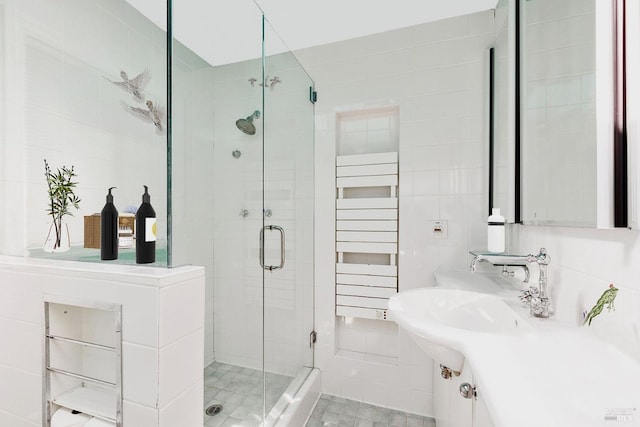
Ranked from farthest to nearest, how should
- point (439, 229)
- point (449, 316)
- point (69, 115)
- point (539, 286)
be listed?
point (439, 229) → point (69, 115) → point (449, 316) → point (539, 286)

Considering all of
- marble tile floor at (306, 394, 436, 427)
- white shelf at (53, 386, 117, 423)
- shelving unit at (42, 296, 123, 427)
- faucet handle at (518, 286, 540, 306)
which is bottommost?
marble tile floor at (306, 394, 436, 427)

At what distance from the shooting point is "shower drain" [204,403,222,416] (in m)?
1.17

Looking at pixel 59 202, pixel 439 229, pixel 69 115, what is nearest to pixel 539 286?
pixel 439 229

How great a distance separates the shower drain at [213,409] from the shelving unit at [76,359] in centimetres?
35

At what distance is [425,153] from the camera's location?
1.77 m

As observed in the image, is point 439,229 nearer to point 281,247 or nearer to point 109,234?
point 281,247

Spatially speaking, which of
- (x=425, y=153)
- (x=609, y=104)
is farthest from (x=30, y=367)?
(x=425, y=153)

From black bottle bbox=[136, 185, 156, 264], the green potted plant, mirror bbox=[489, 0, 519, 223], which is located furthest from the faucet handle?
the green potted plant

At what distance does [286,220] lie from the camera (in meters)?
1.67

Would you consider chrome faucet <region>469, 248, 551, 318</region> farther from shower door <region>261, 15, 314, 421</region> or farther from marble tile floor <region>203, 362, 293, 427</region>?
marble tile floor <region>203, 362, 293, 427</region>

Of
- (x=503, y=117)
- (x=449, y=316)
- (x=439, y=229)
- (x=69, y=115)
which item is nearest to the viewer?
(x=449, y=316)

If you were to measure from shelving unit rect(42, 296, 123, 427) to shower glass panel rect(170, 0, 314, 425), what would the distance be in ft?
1.11

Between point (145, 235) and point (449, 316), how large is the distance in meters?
1.16

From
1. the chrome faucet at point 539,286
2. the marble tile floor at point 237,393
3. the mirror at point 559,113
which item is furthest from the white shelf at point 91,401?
the mirror at point 559,113
